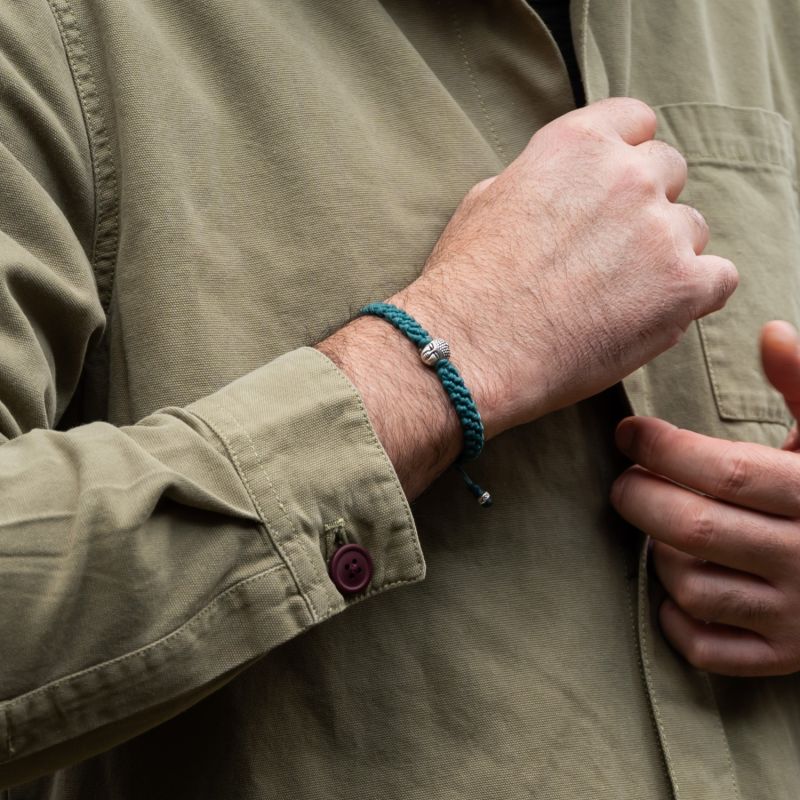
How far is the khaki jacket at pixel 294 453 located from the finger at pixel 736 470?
0.09 metres

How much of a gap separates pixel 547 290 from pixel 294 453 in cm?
30

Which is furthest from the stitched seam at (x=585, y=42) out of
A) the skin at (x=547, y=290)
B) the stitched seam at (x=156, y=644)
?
the stitched seam at (x=156, y=644)

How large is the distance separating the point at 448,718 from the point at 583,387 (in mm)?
334

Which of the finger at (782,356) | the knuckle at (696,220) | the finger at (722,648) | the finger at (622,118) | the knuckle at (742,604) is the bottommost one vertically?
the finger at (722,648)

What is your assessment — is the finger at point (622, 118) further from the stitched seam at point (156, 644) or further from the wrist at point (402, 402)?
the stitched seam at point (156, 644)

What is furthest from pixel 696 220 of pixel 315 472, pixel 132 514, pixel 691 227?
pixel 132 514

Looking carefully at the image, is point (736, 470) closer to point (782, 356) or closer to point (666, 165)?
point (782, 356)

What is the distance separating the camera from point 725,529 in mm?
1010

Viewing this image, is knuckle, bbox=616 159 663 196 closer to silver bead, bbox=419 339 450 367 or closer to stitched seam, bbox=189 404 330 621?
silver bead, bbox=419 339 450 367

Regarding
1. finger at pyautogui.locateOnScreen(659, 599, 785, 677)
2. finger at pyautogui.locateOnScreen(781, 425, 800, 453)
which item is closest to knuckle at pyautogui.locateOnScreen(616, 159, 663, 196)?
finger at pyautogui.locateOnScreen(781, 425, 800, 453)

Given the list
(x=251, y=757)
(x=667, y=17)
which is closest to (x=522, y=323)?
(x=251, y=757)

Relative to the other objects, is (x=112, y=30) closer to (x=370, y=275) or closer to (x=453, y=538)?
(x=370, y=275)

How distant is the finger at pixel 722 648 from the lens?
107 cm

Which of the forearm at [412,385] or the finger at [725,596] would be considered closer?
the forearm at [412,385]
